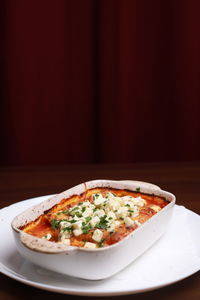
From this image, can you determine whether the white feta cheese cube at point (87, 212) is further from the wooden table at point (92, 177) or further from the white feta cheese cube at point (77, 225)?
the wooden table at point (92, 177)

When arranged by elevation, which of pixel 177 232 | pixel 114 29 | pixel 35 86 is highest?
pixel 114 29

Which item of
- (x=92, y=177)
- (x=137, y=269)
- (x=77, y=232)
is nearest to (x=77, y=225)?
(x=77, y=232)

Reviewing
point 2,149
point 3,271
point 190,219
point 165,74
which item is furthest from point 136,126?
point 3,271

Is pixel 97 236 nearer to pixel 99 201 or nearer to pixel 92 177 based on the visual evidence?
pixel 99 201

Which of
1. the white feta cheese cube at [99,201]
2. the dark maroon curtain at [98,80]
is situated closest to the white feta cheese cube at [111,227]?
the white feta cheese cube at [99,201]

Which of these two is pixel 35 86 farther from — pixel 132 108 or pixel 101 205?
pixel 101 205

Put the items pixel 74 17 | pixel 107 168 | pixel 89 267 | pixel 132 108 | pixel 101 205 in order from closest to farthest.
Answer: pixel 89 267
pixel 101 205
pixel 107 168
pixel 74 17
pixel 132 108

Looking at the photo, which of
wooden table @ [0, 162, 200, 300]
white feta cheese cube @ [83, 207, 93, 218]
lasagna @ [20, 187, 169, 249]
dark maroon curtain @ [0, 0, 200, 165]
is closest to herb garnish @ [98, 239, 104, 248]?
lasagna @ [20, 187, 169, 249]
